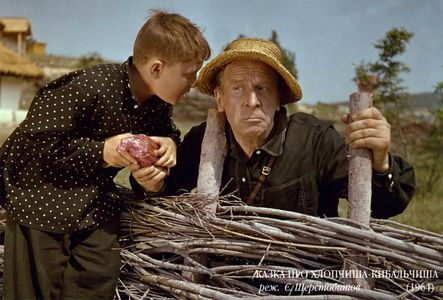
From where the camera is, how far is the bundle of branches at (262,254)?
155cm

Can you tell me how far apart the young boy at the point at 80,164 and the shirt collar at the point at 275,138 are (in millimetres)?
287

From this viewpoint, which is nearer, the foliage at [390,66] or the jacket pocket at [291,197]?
the jacket pocket at [291,197]

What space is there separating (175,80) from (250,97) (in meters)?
0.33

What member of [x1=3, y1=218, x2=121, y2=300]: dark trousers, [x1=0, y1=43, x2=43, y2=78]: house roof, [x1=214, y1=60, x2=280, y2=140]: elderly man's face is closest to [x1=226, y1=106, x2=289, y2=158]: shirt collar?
[x1=214, y1=60, x2=280, y2=140]: elderly man's face

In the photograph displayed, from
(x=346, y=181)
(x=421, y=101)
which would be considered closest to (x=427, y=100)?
(x=421, y=101)

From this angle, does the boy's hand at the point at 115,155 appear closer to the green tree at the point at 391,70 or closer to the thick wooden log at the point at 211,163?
the thick wooden log at the point at 211,163

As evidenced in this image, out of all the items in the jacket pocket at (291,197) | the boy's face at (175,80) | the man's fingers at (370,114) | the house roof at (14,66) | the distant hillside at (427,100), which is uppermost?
the house roof at (14,66)

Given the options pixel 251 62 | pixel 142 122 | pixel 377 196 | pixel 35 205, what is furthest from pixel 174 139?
pixel 377 196

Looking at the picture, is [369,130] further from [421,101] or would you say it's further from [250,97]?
[421,101]

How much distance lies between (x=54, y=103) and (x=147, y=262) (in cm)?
77

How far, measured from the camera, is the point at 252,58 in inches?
75.0

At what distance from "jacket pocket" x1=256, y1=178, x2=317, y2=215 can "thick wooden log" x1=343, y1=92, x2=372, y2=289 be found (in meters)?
0.39

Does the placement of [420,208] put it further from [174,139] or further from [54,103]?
[54,103]

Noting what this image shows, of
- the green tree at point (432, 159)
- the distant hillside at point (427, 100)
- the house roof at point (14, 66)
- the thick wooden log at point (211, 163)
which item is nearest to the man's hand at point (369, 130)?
the thick wooden log at point (211, 163)
